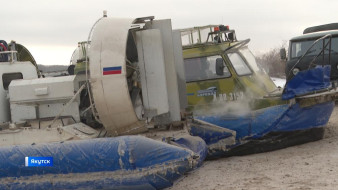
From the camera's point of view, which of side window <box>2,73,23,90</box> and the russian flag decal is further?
side window <box>2,73,23,90</box>

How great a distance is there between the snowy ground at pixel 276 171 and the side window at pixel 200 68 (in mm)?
1885

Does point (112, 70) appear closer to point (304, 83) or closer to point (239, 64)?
point (304, 83)

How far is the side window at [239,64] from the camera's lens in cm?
934

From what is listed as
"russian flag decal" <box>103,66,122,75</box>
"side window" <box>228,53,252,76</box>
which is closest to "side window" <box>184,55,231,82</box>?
"side window" <box>228,53,252,76</box>

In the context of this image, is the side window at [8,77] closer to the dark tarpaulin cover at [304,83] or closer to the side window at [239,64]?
the side window at [239,64]

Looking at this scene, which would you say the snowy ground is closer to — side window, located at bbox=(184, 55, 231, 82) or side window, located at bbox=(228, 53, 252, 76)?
side window, located at bbox=(228, 53, 252, 76)

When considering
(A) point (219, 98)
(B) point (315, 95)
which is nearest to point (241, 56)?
(A) point (219, 98)

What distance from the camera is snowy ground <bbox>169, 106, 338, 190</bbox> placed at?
5.80m

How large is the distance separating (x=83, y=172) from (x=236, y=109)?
3802mm

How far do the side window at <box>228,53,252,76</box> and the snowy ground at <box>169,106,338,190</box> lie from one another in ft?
5.76

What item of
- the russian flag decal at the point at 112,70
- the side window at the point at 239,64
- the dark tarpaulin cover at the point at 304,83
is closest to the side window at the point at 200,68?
the side window at the point at 239,64

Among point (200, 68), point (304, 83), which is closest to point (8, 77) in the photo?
point (200, 68)

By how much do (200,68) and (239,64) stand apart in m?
0.70

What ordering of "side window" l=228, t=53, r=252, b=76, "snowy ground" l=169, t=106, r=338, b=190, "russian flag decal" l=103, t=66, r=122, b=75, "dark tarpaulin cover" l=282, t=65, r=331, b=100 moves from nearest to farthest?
"snowy ground" l=169, t=106, r=338, b=190
"russian flag decal" l=103, t=66, r=122, b=75
"dark tarpaulin cover" l=282, t=65, r=331, b=100
"side window" l=228, t=53, r=252, b=76
